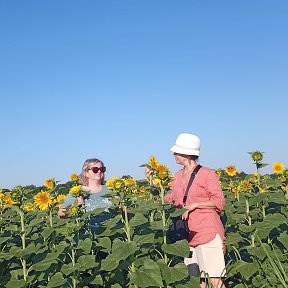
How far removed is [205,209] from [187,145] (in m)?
0.55

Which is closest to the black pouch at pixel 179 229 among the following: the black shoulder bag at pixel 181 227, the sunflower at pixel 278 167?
the black shoulder bag at pixel 181 227

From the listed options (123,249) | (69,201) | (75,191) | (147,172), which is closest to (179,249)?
(123,249)

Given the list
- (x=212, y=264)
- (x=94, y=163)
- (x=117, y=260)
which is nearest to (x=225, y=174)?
(x=94, y=163)

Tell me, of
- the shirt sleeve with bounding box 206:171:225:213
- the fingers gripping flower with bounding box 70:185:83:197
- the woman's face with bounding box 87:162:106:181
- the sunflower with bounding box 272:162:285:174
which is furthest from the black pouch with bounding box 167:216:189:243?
the sunflower with bounding box 272:162:285:174

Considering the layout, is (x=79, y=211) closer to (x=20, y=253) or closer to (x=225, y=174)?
(x=20, y=253)

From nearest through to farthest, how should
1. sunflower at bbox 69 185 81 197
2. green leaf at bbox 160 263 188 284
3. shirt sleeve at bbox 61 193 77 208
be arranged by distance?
green leaf at bbox 160 263 188 284, sunflower at bbox 69 185 81 197, shirt sleeve at bbox 61 193 77 208

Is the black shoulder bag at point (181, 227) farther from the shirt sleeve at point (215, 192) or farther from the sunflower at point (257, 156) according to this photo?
the sunflower at point (257, 156)

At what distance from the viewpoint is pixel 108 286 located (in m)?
4.42

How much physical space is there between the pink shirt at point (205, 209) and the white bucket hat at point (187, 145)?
0.59ft

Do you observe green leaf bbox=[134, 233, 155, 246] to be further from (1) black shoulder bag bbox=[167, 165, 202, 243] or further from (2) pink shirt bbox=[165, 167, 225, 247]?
(2) pink shirt bbox=[165, 167, 225, 247]

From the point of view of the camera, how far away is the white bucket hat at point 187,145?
4.20m

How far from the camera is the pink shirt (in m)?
4.20

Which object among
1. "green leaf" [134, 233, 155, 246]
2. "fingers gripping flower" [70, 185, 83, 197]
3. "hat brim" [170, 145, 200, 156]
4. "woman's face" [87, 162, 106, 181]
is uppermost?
"hat brim" [170, 145, 200, 156]

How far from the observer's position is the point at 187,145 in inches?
166
